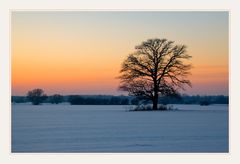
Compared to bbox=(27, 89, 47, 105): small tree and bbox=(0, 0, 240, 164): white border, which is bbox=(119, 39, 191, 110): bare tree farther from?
bbox=(0, 0, 240, 164): white border

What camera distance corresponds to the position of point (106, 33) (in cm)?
1206

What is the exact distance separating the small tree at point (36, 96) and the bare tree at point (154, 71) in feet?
6.96

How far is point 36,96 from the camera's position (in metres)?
14.0

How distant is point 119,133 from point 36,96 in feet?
17.9

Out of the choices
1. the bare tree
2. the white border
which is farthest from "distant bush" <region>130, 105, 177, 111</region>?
the white border

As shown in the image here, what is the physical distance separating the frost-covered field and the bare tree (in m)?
2.52

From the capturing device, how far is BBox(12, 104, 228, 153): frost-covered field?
791cm
